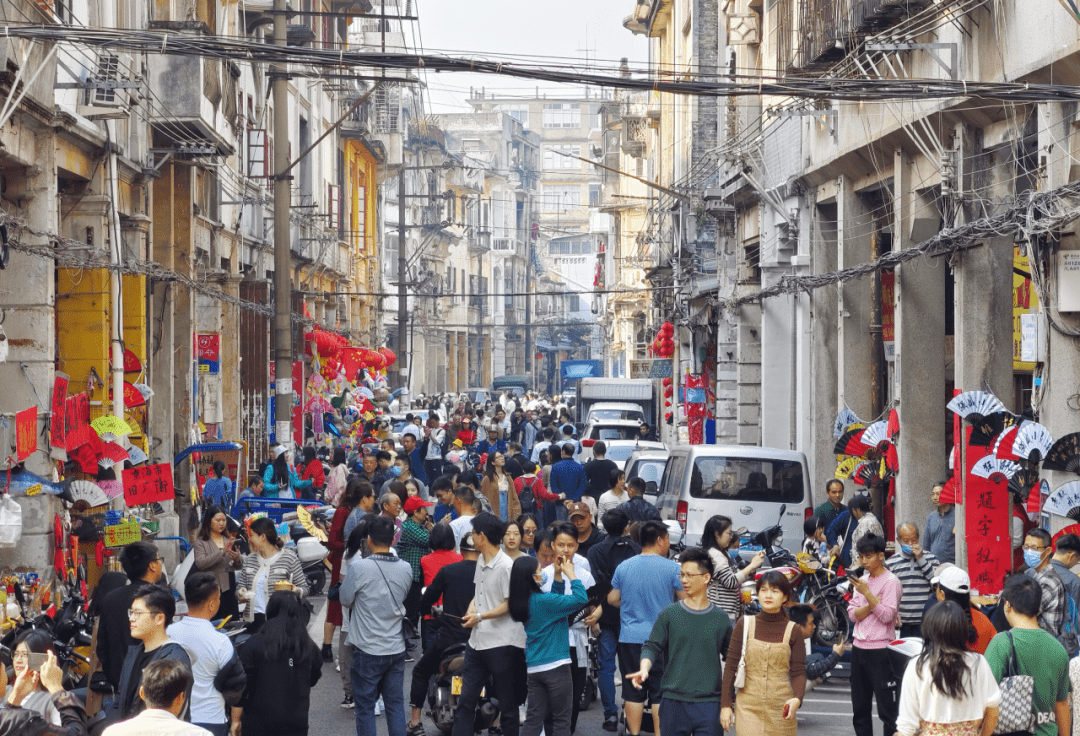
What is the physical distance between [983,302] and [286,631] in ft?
32.2

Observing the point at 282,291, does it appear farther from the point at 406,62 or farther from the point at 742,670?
the point at 742,670

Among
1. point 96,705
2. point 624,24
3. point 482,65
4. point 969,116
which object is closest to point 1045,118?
point 969,116

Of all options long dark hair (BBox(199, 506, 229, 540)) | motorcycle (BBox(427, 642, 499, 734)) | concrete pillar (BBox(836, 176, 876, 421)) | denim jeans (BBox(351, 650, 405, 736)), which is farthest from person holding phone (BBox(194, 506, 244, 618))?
concrete pillar (BBox(836, 176, 876, 421))

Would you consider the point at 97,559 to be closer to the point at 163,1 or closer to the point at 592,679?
the point at 592,679

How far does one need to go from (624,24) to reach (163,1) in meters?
33.0

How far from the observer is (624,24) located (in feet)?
173

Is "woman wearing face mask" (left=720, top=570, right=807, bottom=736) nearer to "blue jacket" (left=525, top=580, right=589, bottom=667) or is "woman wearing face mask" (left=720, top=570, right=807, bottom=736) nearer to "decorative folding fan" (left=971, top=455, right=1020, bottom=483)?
"blue jacket" (left=525, top=580, right=589, bottom=667)

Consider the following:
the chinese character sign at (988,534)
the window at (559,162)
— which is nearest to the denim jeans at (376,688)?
the chinese character sign at (988,534)

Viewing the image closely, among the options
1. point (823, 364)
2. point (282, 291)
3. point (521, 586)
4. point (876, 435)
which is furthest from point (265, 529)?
point (823, 364)

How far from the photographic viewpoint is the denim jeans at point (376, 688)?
9.34m

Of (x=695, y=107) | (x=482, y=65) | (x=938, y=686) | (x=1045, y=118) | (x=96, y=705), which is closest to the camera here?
(x=938, y=686)

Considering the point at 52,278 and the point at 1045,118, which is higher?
the point at 1045,118

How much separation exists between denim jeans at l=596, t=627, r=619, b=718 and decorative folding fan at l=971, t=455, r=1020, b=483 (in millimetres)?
4036

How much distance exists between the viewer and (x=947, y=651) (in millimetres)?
6387
